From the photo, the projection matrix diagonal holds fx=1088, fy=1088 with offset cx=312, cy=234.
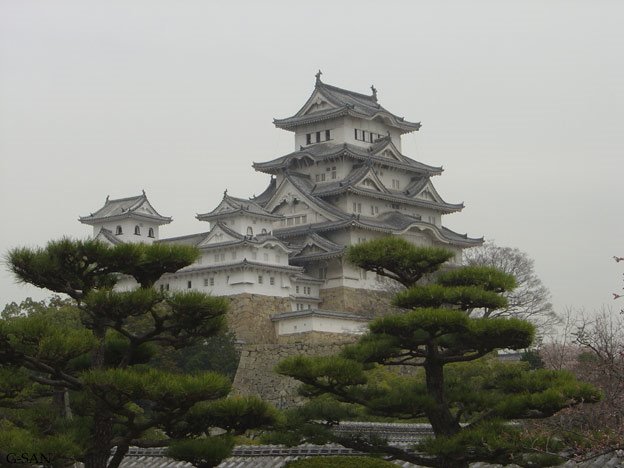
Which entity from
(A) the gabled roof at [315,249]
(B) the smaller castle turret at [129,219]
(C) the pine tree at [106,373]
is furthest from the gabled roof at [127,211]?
(C) the pine tree at [106,373]

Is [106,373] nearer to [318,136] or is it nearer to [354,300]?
[354,300]

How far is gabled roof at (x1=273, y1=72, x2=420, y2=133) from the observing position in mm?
50250

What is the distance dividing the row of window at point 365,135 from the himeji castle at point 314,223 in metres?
0.06

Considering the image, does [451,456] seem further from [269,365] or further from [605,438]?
[269,365]

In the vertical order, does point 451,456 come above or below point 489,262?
below

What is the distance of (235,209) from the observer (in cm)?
4372

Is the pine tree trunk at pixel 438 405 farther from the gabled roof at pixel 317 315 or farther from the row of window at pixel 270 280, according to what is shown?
the row of window at pixel 270 280

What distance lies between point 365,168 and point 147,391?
3729 cm

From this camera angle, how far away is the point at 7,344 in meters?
11.7

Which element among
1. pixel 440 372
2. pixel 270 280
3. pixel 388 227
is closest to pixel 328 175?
pixel 388 227

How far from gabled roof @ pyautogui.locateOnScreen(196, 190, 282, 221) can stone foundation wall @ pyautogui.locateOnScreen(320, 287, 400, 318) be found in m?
3.99

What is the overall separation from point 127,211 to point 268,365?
11.3 m

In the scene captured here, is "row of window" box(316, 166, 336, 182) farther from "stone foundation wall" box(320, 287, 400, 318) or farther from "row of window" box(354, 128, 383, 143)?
"stone foundation wall" box(320, 287, 400, 318)

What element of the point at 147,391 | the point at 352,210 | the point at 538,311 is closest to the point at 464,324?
the point at 147,391
